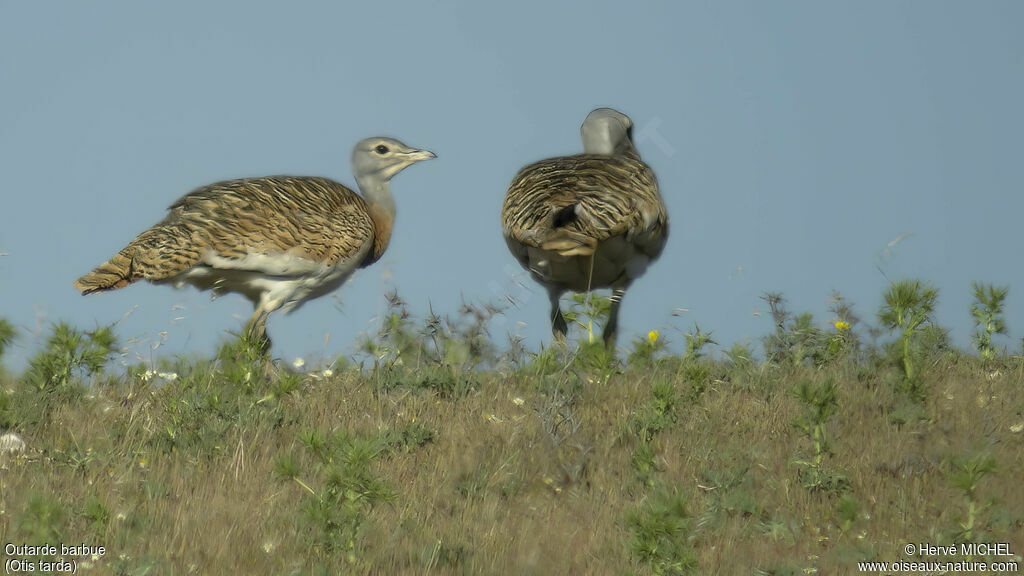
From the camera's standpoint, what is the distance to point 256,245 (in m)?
7.42

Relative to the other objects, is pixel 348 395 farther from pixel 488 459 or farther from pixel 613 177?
pixel 613 177

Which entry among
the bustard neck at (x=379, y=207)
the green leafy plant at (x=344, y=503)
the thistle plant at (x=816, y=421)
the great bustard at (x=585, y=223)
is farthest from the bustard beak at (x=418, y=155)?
the green leafy plant at (x=344, y=503)

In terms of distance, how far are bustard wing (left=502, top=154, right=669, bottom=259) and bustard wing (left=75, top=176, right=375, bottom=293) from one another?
125cm

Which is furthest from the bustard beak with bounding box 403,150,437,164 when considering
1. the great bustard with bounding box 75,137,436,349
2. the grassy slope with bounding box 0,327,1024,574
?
the grassy slope with bounding box 0,327,1024,574

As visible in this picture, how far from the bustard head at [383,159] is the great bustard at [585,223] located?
1340mm

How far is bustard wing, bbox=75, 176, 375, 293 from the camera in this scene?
23.8ft

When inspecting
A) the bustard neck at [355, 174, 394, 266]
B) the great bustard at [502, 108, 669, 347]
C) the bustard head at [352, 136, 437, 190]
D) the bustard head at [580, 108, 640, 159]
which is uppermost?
the bustard head at [580, 108, 640, 159]

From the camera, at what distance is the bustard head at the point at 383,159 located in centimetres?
910

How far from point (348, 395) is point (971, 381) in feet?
11.3

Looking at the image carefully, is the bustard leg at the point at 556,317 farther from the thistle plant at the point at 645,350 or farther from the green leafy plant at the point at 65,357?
the green leafy plant at the point at 65,357

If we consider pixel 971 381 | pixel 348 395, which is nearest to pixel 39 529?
pixel 348 395

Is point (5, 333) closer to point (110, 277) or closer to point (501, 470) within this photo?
point (110, 277)

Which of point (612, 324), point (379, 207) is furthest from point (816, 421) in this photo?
point (379, 207)

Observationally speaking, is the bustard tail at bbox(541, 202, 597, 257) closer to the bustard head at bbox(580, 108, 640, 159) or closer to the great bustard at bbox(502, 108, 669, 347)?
the great bustard at bbox(502, 108, 669, 347)
